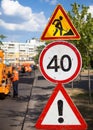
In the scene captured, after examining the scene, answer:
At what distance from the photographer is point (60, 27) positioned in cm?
647

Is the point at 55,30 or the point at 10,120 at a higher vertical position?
the point at 55,30

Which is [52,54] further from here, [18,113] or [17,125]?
[18,113]

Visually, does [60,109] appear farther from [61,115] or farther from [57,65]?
[57,65]

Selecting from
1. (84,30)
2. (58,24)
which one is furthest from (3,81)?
(58,24)

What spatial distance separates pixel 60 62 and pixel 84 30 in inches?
582

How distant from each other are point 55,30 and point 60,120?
52.6 inches

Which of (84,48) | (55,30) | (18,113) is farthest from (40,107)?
(55,30)

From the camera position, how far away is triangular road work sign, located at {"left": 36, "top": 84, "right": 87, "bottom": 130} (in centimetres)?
618

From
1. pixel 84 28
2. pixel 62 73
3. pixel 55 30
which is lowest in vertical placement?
pixel 62 73

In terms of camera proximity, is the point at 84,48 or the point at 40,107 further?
the point at 84,48

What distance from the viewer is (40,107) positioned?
18.0 m

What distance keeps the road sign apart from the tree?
1407cm

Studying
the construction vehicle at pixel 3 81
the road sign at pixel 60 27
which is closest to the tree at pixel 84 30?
the construction vehicle at pixel 3 81

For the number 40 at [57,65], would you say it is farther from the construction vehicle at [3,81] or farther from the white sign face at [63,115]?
the construction vehicle at [3,81]
